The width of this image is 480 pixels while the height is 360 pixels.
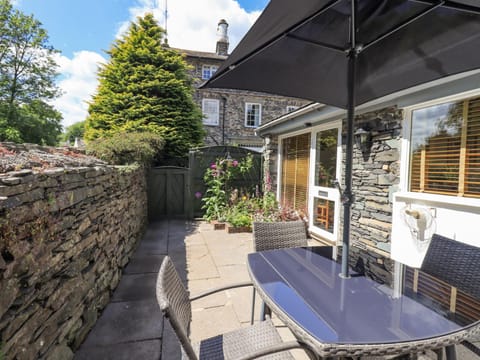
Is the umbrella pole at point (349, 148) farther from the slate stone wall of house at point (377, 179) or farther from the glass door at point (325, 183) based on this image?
the glass door at point (325, 183)

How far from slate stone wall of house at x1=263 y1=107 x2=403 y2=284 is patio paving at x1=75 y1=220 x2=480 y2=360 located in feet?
5.25

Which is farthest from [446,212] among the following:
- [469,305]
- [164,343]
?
[164,343]

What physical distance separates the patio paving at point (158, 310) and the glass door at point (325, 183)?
1.43 m

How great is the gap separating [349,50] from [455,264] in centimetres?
163

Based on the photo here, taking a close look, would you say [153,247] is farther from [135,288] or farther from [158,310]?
[158,310]

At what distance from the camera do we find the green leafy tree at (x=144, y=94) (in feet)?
24.0

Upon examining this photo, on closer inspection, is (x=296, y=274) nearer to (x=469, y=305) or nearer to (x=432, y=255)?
(x=469, y=305)

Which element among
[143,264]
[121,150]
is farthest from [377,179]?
[121,150]

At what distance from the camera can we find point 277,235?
2.33m

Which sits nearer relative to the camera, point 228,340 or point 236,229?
point 228,340

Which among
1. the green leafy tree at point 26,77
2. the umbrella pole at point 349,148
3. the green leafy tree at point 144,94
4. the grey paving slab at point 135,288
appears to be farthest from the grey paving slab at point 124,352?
the green leafy tree at point 26,77

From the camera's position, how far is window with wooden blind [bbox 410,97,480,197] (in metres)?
2.47

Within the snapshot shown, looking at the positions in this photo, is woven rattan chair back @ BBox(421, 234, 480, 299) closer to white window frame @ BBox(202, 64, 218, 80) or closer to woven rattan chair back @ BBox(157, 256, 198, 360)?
woven rattan chair back @ BBox(157, 256, 198, 360)

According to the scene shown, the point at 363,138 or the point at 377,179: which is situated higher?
the point at 363,138
